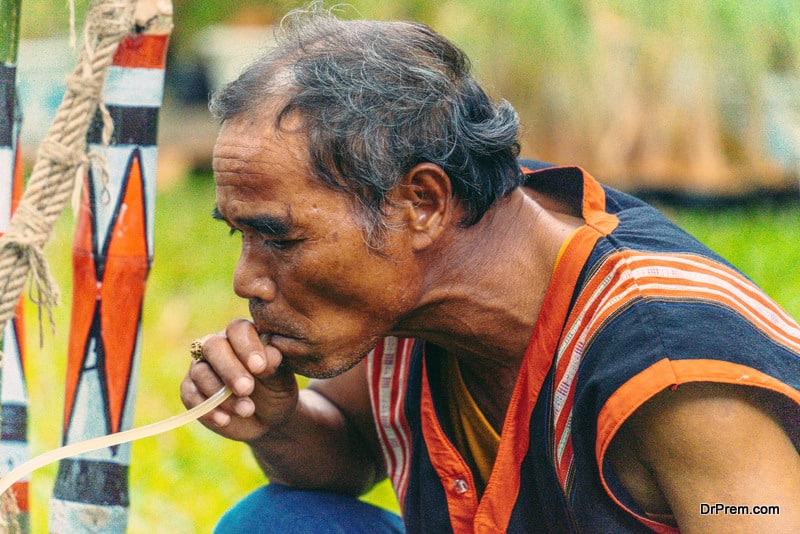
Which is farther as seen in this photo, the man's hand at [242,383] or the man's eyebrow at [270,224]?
the man's hand at [242,383]

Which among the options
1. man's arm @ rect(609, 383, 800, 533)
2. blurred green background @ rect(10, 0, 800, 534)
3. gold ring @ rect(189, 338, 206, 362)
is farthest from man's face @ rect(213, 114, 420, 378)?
blurred green background @ rect(10, 0, 800, 534)

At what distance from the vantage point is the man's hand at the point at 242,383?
1.74m

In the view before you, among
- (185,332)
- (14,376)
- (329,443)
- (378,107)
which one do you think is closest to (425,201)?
(378,107)

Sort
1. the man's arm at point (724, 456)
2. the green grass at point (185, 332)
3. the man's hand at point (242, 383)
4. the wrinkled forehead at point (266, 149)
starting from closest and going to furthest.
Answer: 1. the man's arm at point (724, 456)
2. the wrinkled forehead at point (266, 149)
3. the man's hand at point (242, 383)
4. the green grass at point (185, 332)

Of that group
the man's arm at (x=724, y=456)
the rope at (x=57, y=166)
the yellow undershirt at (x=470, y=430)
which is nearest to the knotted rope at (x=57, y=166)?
the rope at (x=57, y=166)

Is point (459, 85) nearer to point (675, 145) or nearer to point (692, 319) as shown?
point (692, 319)

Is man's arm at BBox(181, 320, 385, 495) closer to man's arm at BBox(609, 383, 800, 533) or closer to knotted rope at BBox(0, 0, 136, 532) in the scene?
knotted rope at BBox(0, 0, 136, 532)

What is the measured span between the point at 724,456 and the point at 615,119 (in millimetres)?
4819

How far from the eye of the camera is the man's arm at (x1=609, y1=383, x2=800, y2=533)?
144cm

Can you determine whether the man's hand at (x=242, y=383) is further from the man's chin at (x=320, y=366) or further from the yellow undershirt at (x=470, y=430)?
the yellow undershirt at (x=470, y=430)

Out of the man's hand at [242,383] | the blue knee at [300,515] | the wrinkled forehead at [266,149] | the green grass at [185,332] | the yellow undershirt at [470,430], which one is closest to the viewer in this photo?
the wrinkled forehead at [266,149]

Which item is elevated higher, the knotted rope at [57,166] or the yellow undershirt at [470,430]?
the knotted rope at [57,166]

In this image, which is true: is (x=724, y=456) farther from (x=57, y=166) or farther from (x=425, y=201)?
(x=57, y=166)

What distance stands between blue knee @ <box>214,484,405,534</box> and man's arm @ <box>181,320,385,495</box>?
0.04 meters
